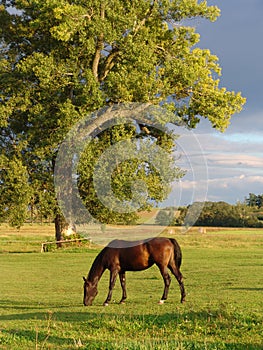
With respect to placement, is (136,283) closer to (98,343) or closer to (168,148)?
(98,343)

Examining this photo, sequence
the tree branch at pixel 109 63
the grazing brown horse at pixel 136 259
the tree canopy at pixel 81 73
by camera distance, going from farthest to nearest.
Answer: the tree branch at pixel 109 63, the tree canopy at pixel 81 73, the grazing brown horse at pixel 136 259

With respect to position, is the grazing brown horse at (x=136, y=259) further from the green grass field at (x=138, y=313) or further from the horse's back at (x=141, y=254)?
the green grass field at (x=138, y=313)

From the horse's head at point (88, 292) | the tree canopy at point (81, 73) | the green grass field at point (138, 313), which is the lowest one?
the green grass field at point (138, 313)

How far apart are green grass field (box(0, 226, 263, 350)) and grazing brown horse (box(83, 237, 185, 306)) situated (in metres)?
0.56

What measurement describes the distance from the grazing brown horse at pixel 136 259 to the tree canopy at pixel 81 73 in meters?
20.9

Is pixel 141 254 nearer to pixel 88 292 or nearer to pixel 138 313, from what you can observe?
pixel 88 292

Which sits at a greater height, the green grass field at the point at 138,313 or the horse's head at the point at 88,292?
the horse's head at the point at 88,292

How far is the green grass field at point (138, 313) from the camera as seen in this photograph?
10727mm

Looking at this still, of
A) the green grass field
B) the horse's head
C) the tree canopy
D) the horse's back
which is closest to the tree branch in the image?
the tree canopy

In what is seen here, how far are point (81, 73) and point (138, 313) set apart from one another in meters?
27.5

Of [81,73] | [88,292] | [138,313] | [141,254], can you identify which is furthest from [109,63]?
[138,313]

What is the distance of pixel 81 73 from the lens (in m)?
39.0

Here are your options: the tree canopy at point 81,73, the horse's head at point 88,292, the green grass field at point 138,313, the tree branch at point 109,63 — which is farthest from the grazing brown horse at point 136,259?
the tree branch at point 109,63

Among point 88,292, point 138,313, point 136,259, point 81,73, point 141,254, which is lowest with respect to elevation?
point 138,313
